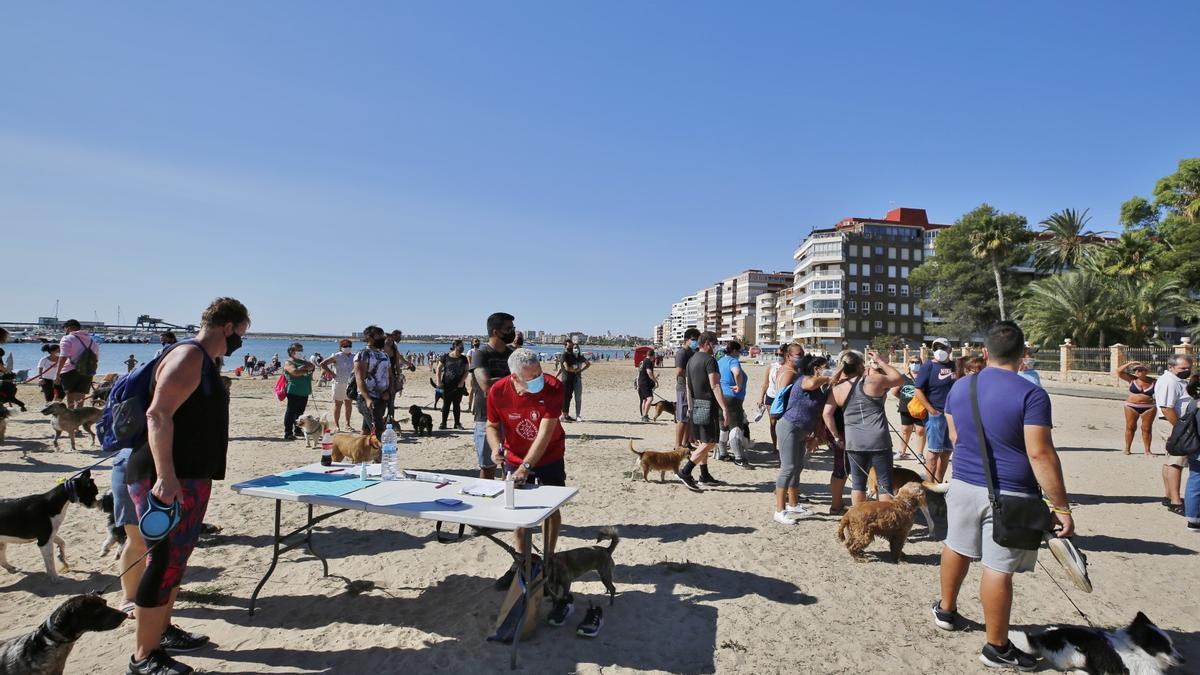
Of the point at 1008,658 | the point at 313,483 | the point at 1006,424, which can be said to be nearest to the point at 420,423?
the point at 313,483

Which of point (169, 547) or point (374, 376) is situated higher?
point (374, 376)

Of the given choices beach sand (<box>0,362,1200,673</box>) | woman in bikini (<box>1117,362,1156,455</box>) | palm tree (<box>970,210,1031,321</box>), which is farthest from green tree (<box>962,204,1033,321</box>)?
beach sand (<box>0,362,1200,673</box>)

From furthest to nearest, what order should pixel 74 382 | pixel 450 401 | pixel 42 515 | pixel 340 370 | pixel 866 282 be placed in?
pixel 866 282 < pixel 450 401 < pixel 340 370 < pixel 74 382 < pixel 42 515

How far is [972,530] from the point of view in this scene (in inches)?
124

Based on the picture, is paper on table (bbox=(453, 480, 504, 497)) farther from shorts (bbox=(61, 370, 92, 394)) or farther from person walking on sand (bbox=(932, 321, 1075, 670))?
shorts (bbox=(61, 370, 92, 394))

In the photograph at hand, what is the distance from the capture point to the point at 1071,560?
9.37ft

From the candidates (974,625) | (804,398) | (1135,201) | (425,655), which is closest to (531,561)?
(425,655)

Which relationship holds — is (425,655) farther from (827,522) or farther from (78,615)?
(827,522)

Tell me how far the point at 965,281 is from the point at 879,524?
55.0 metres

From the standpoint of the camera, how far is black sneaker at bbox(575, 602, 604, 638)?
3414 millimetres

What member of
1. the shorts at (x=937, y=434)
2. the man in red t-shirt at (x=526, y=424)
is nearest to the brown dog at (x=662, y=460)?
the shorts at (x=937, y=434)

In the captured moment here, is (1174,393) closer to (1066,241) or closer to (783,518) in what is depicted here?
(783,518)

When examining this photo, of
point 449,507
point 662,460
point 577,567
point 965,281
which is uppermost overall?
point 965,281

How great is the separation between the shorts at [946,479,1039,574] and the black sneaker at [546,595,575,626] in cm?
237
